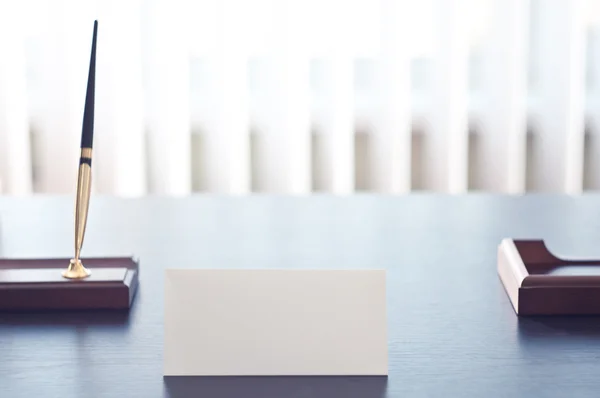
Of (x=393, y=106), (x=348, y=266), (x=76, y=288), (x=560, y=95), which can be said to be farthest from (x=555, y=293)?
(x=560, y=95)

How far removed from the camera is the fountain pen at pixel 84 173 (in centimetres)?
65

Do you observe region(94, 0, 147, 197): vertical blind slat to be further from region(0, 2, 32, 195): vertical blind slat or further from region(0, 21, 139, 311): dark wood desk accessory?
Result: region(0, 21, 139, 311): dark wood desk accessory

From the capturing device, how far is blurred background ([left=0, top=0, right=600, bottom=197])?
227 cm

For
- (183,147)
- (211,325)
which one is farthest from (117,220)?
(183,147)

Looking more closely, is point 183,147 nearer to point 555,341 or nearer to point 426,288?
point 426,288

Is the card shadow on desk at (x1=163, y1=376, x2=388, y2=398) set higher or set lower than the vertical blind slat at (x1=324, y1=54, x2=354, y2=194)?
lower

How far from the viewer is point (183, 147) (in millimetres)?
2338

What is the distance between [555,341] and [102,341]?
1.06 ft

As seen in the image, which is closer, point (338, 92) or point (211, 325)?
point (211, 325)

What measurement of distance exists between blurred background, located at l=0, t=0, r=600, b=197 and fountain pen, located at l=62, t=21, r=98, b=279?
1620 mm

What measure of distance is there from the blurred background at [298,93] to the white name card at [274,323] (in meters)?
1.79

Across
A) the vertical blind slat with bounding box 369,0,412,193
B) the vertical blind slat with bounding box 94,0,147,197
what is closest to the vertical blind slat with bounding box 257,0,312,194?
the vertical blind slat with bounding box 369,0,412,193

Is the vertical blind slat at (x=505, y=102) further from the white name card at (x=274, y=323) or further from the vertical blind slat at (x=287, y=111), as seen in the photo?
the white name card at (x=274, y=323)

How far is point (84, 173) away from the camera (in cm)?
67
